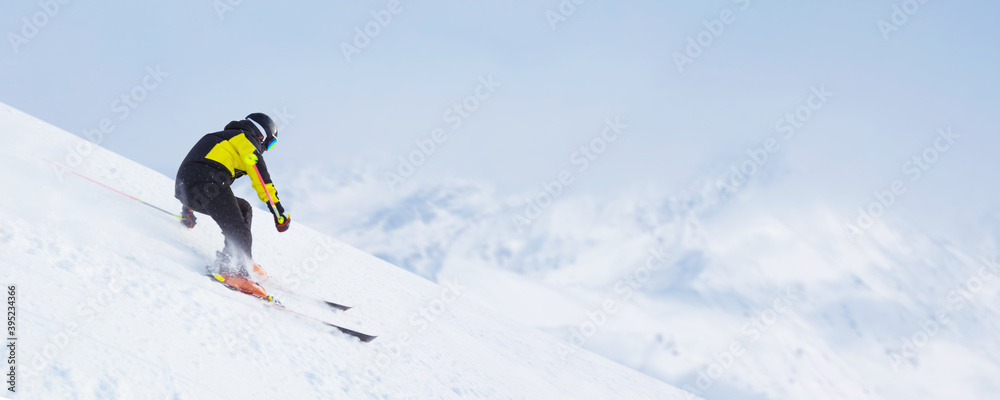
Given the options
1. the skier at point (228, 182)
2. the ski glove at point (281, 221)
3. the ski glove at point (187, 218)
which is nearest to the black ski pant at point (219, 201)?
the skier at point (228, 182)

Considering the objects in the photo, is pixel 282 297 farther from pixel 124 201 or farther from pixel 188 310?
pixel 124 201

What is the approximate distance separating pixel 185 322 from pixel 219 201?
191 centimetres

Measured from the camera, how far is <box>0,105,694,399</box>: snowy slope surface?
256 cm

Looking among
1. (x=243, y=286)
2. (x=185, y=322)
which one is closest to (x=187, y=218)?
(x=243, y=286)

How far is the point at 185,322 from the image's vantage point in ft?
10.5

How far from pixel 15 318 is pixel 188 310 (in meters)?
0.96

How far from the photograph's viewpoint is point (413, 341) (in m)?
5.15

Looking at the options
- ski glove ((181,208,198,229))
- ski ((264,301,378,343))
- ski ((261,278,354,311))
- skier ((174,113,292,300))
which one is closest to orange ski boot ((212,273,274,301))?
ski ((264,301,378,343))

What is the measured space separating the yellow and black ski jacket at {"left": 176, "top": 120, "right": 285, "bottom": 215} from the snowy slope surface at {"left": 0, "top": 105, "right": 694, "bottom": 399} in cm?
61

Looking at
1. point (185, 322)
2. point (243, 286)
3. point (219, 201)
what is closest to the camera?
Result: point (185, 322)

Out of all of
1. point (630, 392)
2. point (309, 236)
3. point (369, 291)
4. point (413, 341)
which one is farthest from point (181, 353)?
point (309, 236)

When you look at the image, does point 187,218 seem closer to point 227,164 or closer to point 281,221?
point 227,164

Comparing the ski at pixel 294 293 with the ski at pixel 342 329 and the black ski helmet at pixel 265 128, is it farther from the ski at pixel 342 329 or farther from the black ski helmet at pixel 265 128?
the black ski helmet at pixel 265 128

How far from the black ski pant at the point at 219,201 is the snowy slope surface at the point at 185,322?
35 cm
